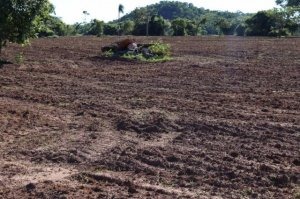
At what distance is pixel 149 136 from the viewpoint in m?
8.61

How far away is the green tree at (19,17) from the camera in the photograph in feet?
37.3

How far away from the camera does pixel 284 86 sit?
14609 mm

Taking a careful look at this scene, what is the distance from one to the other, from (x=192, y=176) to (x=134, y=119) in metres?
3.38

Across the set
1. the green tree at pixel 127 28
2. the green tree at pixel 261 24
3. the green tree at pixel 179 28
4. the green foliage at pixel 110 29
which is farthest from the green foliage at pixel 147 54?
the green foliage at pixel 110 29

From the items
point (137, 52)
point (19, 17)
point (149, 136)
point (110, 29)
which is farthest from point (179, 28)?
point (149, 136)

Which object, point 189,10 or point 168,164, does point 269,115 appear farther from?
point 189,10

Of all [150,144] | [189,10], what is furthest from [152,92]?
[189,10]

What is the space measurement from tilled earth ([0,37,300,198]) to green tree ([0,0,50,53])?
4.87ft

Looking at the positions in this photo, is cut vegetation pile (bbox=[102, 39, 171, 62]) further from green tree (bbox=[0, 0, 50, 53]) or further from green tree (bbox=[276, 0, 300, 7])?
green tree (bbox=[276, 0, 300, 7])

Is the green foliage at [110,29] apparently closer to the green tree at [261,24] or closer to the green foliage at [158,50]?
the green tree at [261,24]

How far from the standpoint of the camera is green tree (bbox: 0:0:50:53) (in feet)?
37.3

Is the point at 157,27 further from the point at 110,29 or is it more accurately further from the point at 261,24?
the point at 261,24

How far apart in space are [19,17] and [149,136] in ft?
16.1

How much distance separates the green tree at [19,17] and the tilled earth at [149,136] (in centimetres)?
149
